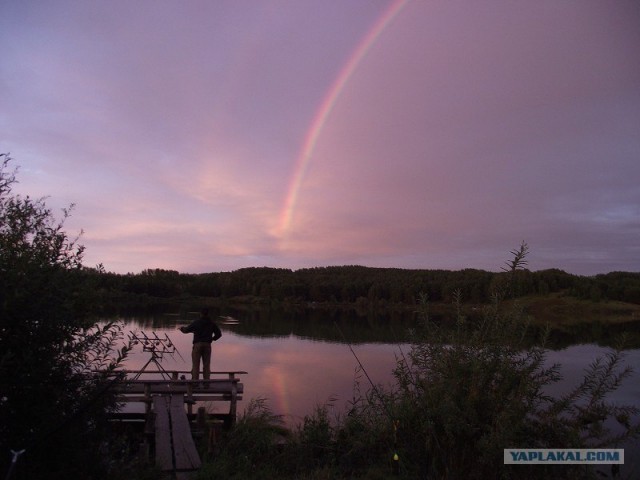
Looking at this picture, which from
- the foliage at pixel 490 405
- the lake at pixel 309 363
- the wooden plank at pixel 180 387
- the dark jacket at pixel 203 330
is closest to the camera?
the foliage at pixel 490 405

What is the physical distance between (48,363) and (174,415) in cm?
720

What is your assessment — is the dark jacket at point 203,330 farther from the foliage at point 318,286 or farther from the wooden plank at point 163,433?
the foliage at point 318,286

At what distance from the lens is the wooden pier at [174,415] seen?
8.24m

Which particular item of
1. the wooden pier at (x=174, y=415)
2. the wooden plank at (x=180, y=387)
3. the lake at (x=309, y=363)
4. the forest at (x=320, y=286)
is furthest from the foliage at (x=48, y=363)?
the forest at (x=320, y=286)

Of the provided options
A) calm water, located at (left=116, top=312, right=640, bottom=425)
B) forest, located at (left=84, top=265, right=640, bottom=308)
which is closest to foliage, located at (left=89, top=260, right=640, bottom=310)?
forest, located at (left=84, top=265, right=640, bottom=308)

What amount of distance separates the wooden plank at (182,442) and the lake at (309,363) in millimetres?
3061

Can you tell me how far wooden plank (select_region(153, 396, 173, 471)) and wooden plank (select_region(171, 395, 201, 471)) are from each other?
91 mm

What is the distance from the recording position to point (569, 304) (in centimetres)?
7669

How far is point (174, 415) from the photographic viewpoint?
10586mm

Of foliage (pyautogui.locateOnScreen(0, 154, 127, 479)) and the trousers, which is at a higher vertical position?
foliage (pyautogui.locateOnScreen(0, 154, 127, 479))

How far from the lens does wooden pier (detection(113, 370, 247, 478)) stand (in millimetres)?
8242

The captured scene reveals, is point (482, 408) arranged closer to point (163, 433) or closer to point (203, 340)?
point (163, 433)

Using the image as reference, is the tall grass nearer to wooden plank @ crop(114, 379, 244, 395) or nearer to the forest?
wooden plank @ crop(114, 379, 244, 395)

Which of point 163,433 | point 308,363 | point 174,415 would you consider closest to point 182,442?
point 163,433
